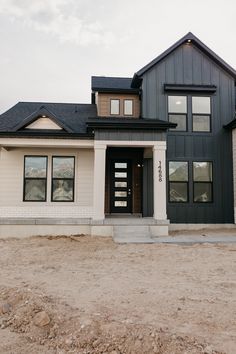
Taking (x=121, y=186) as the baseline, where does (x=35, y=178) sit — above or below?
above

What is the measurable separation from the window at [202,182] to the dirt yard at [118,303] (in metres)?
4.53

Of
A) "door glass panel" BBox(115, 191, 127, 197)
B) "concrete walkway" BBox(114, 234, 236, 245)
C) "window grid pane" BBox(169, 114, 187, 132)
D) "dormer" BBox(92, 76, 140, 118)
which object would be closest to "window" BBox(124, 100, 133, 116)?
"dormer" BBox(92, 76, 140, 118)

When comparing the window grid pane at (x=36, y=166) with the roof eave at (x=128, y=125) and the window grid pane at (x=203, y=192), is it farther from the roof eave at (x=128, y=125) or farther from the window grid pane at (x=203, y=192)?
the window grid pane at (x=203, y=192)

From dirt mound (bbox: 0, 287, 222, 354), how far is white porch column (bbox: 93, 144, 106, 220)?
5691 millimetres

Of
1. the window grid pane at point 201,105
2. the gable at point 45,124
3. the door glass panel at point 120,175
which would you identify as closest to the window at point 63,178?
the gable at point 45,124

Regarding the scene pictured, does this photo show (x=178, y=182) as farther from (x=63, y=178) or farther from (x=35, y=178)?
(x=35, y=178)

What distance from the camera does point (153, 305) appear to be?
11.6ft

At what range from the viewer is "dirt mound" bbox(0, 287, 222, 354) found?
253cm

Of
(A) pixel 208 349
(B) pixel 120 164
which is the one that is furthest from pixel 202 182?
(A) pixel 208 349

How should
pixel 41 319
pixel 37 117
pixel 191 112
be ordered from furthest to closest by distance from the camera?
pixel 191 112 < pixel 37 117 < pixel 41 319

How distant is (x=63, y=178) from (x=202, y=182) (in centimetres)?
570

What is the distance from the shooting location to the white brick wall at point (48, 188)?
10461 millimetres

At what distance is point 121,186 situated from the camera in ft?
38.7

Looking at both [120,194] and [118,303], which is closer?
[118,303]
